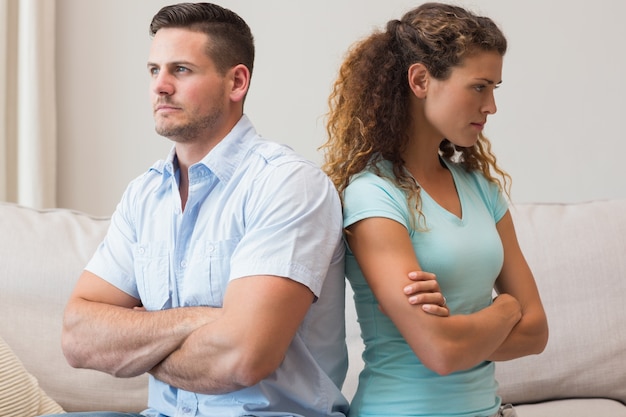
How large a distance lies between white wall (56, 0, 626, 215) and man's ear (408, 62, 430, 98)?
124 cm

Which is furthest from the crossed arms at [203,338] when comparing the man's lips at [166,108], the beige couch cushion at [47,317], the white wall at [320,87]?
the white wall at [320,87]

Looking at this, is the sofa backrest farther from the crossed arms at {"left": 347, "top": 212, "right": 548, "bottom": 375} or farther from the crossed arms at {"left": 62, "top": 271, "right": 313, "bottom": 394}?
the crossed arms at {"left": 62, "top": 271, "right": 313, "bottom": 394}

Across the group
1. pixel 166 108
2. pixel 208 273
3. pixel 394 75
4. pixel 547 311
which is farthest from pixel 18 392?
pixel 547 311

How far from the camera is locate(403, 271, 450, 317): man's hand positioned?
149 centimetres

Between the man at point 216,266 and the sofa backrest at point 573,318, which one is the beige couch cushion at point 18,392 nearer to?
the man at point 216,266

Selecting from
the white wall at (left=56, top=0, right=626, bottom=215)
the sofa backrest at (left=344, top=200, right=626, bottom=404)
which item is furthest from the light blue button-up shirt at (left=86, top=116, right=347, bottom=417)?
the white wall at (left=56, top=0, right=626, bottom=215)

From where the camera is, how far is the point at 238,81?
176cm

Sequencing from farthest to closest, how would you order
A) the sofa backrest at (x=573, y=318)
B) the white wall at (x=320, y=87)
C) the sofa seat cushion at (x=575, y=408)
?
the white wall at (x=320, y=87) < the sofa backrest at (x=573, y=318) < the sofa seat cushion at (x=575, y=408)

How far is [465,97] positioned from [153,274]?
650mm

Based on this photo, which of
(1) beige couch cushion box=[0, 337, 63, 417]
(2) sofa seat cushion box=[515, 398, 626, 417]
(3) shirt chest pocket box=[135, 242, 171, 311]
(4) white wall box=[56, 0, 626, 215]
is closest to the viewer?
(3) shirt chest pocket box=[135, 242, 171, 311]

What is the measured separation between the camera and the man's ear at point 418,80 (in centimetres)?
167

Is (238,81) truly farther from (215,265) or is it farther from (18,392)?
(18,392)

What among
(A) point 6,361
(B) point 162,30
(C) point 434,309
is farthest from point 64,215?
(C) point 434,309

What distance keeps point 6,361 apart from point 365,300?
0.86 metres
